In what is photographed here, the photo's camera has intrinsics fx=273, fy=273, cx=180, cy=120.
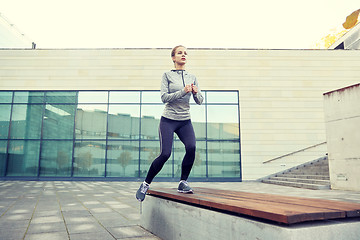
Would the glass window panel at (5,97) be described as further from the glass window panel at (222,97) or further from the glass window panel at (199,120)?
the glass window panel at (222,97)

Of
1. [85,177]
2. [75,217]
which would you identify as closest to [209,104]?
[85,177]

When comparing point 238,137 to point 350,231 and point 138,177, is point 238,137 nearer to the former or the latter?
point 138,177

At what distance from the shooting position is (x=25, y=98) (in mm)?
15055

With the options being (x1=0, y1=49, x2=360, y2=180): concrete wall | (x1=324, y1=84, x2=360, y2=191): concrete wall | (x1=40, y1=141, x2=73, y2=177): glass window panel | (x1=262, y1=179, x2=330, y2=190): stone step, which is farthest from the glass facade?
(x1=324, y1=84, x2=360, y2=191): concrete wall

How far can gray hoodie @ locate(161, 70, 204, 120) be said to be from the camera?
10.8 feet

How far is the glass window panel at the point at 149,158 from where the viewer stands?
14.4 metres

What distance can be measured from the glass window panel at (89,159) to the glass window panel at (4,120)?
12.8ft

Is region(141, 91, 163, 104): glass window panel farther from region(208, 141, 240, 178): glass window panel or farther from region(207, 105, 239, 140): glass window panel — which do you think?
region(208, 141, 240, 178): glass window panel

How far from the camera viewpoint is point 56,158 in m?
14.5

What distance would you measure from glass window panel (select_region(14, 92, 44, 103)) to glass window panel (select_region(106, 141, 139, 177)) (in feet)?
15.1

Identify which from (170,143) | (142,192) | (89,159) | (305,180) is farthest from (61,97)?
(170,143)

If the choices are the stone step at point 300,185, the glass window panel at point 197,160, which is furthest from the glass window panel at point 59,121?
the stone step at point 300,185

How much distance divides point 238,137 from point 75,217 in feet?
37.3

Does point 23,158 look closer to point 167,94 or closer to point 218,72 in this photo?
point 218,72
